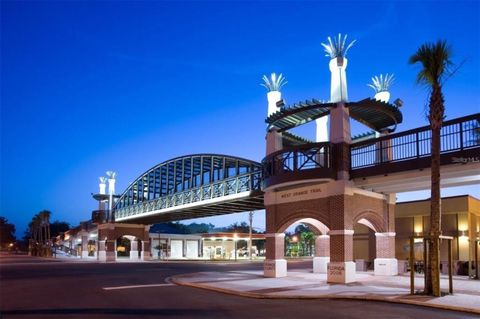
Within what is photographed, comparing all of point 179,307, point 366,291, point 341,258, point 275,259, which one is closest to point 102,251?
point 275,259

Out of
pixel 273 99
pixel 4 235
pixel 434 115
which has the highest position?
pixel 273 99

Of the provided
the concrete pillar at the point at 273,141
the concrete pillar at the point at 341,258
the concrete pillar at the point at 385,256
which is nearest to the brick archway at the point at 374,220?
the concrete pillar at the point at 385,256

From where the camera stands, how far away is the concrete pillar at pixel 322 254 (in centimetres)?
3341

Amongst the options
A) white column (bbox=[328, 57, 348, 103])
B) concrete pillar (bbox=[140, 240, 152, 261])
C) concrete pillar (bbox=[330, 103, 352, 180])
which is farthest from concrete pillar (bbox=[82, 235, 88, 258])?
concrete pillar (bbox=[330, 103, 352, 180])

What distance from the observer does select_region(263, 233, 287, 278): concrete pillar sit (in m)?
29.5

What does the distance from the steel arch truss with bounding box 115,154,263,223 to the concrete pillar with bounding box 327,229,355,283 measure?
35.9 ft

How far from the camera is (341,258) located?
2491cm

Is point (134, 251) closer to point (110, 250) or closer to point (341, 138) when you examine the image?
point (110, 250)

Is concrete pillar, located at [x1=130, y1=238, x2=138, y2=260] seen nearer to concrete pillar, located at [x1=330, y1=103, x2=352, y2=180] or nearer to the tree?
concrete pillar, located at [x1=330, y1=103, x2=352, y2=180]

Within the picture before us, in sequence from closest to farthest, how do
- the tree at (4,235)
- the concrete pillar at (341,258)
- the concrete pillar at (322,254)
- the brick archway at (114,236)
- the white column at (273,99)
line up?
the concrete pillar at (341,258) → the concrete pillar at (322,254) → the white column at (273,99) → the brick archway at (114,236) → the tree at (4,235)

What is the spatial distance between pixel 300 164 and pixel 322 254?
946 centimetres

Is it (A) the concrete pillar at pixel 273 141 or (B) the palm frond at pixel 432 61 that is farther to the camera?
(A) the concrete pillar at pixel 273 141

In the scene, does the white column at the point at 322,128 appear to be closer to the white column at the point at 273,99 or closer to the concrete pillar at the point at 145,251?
the white column at the point at 273,99

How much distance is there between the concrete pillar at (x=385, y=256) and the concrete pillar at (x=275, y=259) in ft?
19.3
